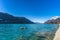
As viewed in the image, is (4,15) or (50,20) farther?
(50,20)

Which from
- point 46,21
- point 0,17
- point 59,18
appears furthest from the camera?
point 46,21

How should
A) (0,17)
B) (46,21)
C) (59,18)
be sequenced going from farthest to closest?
(46,21)
(59,18)
(0,17)

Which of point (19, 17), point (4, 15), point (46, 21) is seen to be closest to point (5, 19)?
point (4, 15)

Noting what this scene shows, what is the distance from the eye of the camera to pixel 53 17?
9.41m

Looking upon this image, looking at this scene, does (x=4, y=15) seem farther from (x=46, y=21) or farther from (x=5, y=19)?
(x=46, y=21)

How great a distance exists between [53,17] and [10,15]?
2232mm

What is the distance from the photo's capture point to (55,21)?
9.34m

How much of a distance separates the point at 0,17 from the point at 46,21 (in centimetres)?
246

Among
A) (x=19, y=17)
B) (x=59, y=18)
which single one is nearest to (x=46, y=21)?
(x=59, y=18)

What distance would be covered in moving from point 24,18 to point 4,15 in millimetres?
1230

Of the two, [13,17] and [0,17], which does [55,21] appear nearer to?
[13,17]

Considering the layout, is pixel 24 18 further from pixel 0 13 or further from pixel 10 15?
pixel 0 13

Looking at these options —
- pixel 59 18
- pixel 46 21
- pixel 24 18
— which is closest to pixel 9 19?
pixel 24 18

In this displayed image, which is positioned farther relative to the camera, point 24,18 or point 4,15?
point 24,18
